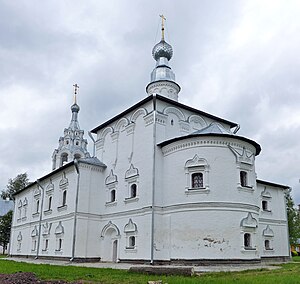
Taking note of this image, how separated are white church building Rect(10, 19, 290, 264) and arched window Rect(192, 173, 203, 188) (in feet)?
0.15

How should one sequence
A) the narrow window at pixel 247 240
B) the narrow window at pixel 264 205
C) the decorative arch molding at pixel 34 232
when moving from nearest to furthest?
the narrow window at pixel 247 240 → the narrow window at pixel 264 205 → the decorative arch molding at pixel 34 232

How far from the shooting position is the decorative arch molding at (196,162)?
16.3 meters

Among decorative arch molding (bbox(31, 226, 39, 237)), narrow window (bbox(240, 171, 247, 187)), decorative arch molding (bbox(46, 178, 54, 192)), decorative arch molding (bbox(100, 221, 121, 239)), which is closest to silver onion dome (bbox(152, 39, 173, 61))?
narrow window (bbox(240, 171, 247, 187))

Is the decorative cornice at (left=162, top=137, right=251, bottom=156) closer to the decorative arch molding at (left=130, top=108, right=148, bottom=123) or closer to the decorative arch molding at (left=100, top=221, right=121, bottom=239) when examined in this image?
the decorative arch molding at (left=130, top=108, right=148, bottom=123)

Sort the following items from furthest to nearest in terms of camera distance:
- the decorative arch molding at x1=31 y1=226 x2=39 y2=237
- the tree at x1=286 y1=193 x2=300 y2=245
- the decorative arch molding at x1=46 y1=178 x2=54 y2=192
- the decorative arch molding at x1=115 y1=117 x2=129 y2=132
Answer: the tree at x1=286 y1=193 x2=300 y2=245 → the decorative arch molding at x1=31 y1=226 x2=39 y2=237 → the decorative arch molding at x1=46 y1=178 x2=54 y2=192 → the decorative arch molding at x1=115 y1=117 x2=129 y2=132

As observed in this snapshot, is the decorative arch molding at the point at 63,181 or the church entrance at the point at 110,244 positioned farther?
the decorative arch molding at the point at 63,181

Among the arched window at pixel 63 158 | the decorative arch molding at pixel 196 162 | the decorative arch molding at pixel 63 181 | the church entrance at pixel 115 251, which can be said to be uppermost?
the arched window at pixel 63 158

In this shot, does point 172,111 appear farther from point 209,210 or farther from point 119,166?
point 209,210

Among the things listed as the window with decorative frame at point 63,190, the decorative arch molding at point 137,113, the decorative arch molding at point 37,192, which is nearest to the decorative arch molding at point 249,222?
the decorative arch molding at point 137,113

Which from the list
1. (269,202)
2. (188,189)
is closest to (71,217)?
(188,189)

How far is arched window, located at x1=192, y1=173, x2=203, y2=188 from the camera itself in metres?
16.4

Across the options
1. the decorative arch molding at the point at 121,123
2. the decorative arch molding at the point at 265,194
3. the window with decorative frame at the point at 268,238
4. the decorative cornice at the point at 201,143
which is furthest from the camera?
the decorative arch molding at the point at 265,194

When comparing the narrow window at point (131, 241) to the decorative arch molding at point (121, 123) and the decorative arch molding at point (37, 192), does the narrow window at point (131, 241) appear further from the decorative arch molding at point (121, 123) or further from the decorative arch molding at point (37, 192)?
the decorative arch molding at point (37, 192)

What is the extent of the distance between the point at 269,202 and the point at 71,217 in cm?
1198
